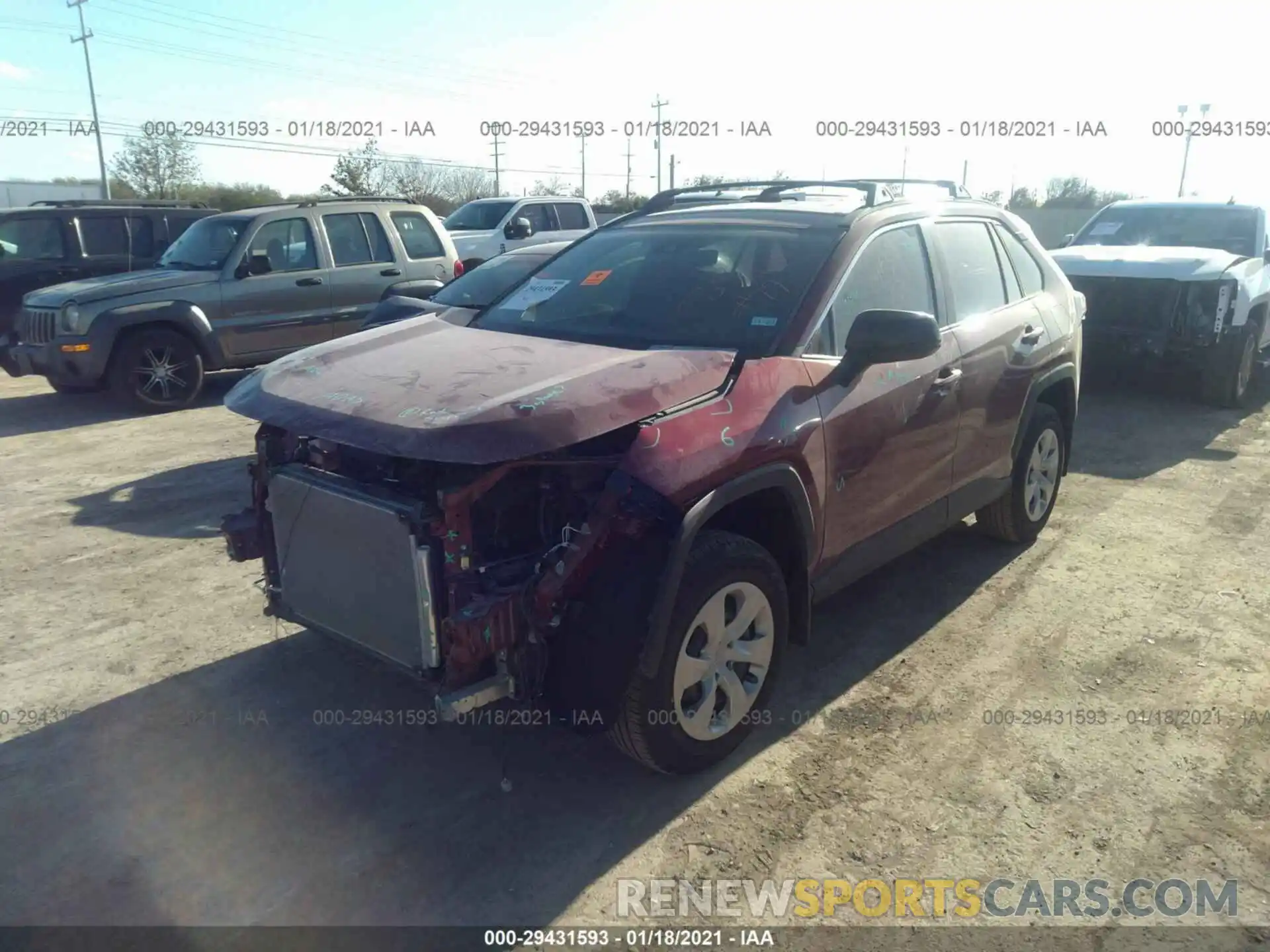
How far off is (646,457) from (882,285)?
1702 mm

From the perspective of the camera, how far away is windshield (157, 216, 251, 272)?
10.0 meters

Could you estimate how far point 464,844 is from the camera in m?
3.08

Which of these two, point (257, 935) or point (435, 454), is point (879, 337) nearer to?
point (435, 454)

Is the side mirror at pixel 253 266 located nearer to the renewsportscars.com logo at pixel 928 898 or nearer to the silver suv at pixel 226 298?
the silver suv at pixel 226 298

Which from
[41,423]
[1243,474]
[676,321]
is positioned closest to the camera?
[676,321]

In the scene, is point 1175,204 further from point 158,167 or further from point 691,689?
point 158,167

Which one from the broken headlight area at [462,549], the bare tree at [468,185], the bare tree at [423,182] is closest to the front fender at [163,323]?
the broken headlight area at [462,549]

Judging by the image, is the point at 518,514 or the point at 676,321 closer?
the point at 518,514

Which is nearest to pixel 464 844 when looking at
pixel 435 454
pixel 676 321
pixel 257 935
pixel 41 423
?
pixel 257 935

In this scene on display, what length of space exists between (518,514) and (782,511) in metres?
0.99

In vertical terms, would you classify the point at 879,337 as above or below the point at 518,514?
above

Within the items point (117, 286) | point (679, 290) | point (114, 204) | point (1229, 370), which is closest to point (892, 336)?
point (679, 290)

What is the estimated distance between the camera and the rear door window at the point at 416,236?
11.1 m

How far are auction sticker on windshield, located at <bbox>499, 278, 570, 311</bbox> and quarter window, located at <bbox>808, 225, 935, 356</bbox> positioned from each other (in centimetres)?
130
